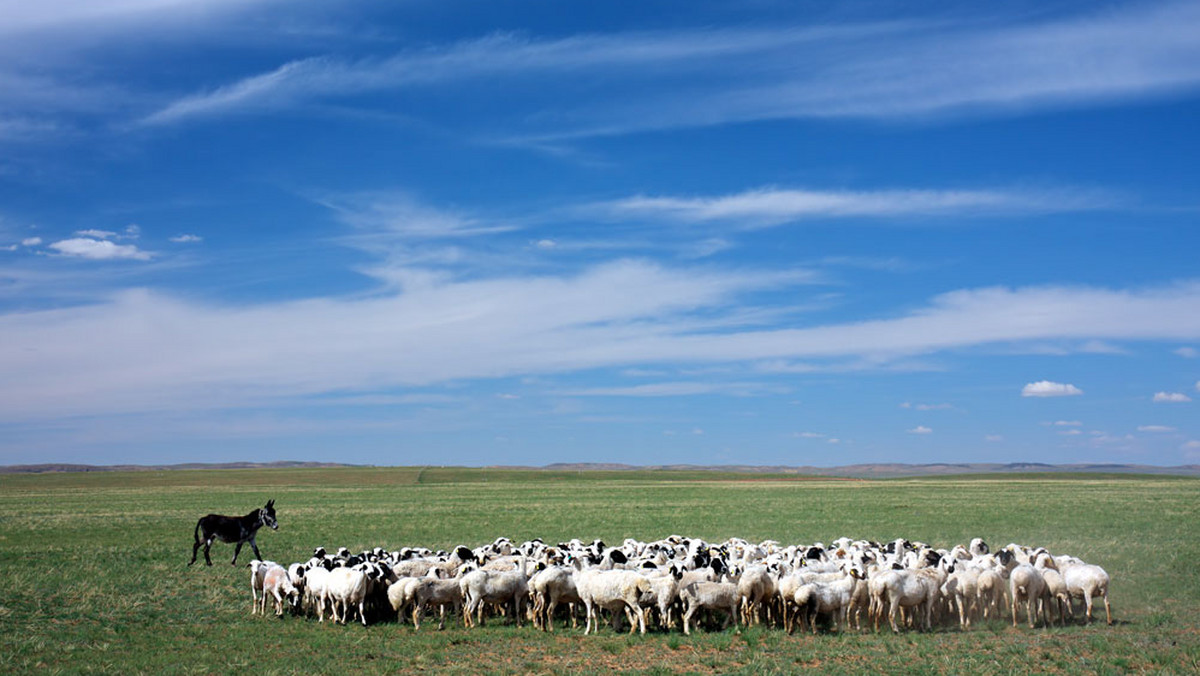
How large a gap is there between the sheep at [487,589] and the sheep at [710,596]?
3.07 meters

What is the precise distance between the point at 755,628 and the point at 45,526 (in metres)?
38.8

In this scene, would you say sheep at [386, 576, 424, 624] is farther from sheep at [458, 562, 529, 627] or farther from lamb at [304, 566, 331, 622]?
lamb at [304, 566, 331, 622]

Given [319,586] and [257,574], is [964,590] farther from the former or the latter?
[257,574]

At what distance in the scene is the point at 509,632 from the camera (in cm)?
1509

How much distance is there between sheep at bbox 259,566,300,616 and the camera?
16.8 metres

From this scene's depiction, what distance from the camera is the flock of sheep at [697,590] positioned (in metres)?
15.0

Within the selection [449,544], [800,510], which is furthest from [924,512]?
[449,544]

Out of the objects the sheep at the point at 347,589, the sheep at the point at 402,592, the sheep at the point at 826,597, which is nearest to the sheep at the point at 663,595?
the sheep at the point at 826,597

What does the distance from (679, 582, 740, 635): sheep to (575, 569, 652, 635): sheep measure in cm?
74

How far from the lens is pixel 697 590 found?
49.5ft

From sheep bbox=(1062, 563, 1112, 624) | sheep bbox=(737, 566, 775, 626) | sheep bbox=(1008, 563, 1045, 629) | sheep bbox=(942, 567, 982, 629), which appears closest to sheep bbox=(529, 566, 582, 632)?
sheep bbox=(737, 566, 775, 626)

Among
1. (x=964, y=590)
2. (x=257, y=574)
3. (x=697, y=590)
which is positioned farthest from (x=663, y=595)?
(x=257, y=574)

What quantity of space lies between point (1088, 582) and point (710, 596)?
6939 millimetres

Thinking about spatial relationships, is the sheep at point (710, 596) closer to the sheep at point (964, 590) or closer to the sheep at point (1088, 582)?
the sheep at point (964, 590)
